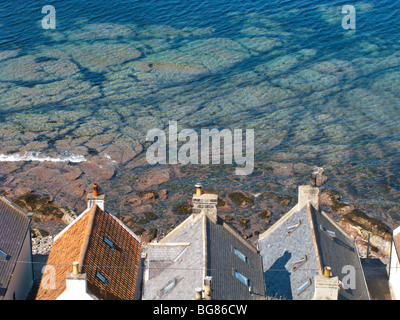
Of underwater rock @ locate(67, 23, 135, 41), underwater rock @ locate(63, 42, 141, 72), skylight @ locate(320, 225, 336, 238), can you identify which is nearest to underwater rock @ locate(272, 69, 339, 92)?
underwater rock @ locate(63, 42, 141, 72)

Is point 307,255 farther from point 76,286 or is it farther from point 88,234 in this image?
point 76,286

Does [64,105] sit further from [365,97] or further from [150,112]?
[365,97]

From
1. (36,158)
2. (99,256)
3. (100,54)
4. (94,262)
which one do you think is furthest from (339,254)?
(100,54)

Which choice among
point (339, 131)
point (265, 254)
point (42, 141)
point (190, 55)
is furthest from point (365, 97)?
point (265, 254)

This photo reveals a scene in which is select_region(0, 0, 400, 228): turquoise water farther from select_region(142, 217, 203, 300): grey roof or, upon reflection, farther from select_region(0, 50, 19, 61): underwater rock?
select_region(142, 217, 203, 300): grey roof

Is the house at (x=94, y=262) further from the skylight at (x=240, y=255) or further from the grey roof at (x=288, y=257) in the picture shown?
the grey roof at (x=288, y=257)

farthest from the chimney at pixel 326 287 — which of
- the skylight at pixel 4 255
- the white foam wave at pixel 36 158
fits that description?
the white foam wave at pixel 36 158
